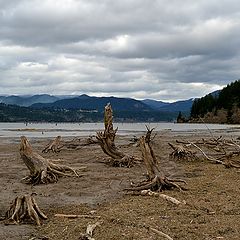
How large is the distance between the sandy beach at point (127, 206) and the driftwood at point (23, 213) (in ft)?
0.77

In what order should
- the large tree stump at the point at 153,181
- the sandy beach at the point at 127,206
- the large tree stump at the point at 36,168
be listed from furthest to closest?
the large tree stump at the point at 36,168 < the large tree stump at the point at 153,181 < the sandy beach at the point at 127,206

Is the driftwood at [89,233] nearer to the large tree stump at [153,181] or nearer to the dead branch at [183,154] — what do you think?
the large tree stump at [153,181]

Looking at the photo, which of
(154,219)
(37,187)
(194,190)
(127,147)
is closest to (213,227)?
(154,219)

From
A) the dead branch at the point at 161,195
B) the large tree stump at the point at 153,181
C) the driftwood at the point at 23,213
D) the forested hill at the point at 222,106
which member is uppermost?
the forested hill at the point at 222,106

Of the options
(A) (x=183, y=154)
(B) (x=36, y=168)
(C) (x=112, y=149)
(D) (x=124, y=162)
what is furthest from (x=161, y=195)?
(A) (x=183, y=154)

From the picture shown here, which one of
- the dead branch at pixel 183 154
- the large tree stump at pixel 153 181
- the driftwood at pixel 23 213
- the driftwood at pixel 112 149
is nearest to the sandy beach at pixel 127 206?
the driftwood at pixel 23 213

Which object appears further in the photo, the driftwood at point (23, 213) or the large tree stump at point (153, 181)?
the large tree stump at point (153, 181)

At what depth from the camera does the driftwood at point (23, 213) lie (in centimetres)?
946

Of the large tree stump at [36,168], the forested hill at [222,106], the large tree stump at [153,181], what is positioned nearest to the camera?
the large tree stump at [153,181]

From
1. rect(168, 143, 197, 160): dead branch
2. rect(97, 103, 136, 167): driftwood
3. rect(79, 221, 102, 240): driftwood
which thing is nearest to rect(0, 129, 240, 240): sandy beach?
rect(79, 221, 102, 240): driftwood

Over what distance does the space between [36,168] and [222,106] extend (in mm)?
114802

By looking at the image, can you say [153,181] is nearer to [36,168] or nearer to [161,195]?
[161,195]

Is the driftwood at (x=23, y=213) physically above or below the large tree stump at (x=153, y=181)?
below

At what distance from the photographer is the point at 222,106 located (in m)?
126
